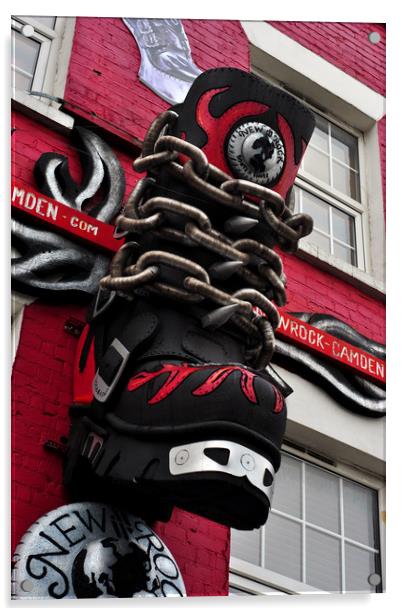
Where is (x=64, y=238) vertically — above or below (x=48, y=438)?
above

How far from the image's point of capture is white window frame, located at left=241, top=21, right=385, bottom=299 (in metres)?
5.14

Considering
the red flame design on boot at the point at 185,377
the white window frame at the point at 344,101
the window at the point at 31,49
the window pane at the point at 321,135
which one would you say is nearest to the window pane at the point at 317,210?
the white window frame at the point at 344,101

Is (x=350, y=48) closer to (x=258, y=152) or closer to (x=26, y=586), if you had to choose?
(x=258, y=152)

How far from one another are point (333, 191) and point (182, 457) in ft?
8.62

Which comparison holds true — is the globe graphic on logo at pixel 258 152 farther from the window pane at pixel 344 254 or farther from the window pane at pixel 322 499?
the window pane at pixel 344 254

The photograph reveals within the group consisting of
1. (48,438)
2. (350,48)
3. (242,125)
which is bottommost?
(48,438)

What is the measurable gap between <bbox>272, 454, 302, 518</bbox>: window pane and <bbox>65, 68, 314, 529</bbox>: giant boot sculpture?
26.6 inches

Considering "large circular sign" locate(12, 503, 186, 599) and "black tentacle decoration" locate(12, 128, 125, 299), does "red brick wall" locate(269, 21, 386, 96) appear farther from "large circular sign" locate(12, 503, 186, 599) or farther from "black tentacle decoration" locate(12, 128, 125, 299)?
"large circular sign" locate(12, 503, 186, 599)

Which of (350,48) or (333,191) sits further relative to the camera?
(350,48)

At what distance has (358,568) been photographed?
4.04 m

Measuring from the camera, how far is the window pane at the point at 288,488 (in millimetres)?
4066

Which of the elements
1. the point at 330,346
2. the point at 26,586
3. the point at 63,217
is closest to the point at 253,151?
the point at 63,217

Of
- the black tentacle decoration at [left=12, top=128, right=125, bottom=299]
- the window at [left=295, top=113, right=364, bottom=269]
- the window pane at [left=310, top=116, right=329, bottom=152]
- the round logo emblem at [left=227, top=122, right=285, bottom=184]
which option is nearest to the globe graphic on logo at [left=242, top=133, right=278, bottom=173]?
A: the round logo emblem at [left=227, top=122, right=285, bottom=184]
